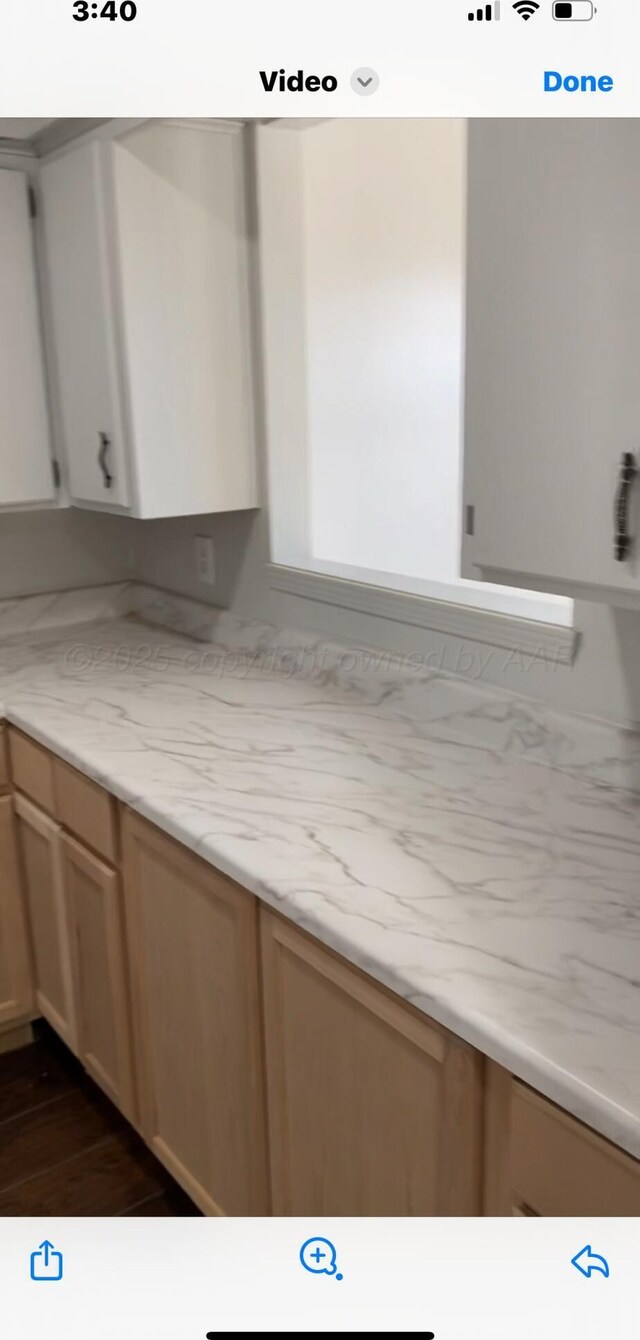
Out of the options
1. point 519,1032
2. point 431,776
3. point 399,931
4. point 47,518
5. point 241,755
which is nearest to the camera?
point 519,1032

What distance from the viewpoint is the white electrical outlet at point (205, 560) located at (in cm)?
232

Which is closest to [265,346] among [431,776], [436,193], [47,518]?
[436,193]

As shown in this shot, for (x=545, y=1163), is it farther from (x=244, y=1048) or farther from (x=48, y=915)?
(x=48, y=915)

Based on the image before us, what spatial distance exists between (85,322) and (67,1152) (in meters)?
1.61

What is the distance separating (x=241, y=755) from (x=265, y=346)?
884mm

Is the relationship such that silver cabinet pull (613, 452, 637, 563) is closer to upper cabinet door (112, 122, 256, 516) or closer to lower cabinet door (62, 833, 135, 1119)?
lower cabinet door (62, 833, 135, 1119)

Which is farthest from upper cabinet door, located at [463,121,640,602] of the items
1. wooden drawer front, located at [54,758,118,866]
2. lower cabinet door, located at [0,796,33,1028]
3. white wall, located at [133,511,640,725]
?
lower cabinet door, located at [0,796,33,1028]

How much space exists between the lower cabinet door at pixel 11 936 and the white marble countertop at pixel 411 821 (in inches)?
11.1

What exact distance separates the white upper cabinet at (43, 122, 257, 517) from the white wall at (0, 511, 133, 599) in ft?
1.42

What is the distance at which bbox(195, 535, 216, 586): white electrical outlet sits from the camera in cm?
232
